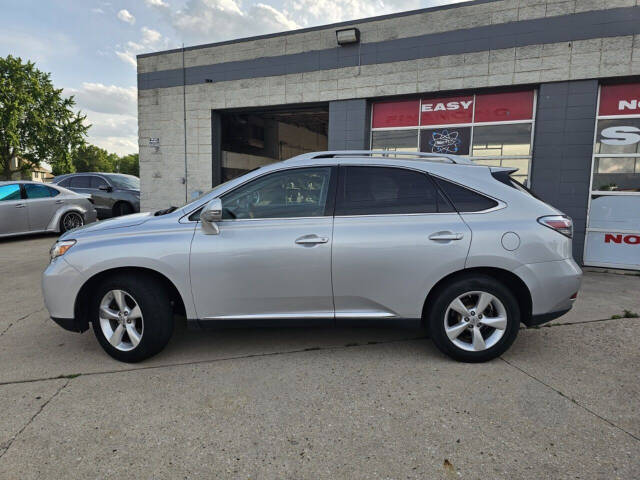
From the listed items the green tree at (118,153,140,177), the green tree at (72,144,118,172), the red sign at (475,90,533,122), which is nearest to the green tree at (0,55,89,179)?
the red sign at (475,90,533,122)

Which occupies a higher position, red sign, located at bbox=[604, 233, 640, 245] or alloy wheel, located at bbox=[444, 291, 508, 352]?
red sign, located at bbox=[604, 233, 640, 245]

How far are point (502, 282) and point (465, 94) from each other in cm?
629

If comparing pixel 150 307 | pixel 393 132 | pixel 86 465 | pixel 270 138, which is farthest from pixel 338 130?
pixel 86 465

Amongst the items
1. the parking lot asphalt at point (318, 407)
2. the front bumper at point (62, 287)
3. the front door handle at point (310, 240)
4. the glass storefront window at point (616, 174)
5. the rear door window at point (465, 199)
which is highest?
the glass storefront window at point (616, 174)

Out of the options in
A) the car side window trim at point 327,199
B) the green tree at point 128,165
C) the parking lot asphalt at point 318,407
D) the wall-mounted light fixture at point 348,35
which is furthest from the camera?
the green tree at point 128,165

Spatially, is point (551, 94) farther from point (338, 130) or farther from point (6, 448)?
point (6, 448)

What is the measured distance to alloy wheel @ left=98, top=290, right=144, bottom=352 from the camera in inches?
130

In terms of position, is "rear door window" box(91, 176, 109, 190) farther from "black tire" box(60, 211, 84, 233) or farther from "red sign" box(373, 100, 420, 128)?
"red sign" box(373, 100, 420, 128)

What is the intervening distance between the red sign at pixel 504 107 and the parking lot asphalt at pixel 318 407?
5286 millimetres

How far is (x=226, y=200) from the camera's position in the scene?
3.40 meters

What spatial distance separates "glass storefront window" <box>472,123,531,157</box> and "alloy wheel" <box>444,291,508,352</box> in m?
5.91

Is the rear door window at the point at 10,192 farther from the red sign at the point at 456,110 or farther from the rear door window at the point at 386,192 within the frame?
the rear door window at the point at 386,192

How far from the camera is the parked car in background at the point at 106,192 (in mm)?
12258

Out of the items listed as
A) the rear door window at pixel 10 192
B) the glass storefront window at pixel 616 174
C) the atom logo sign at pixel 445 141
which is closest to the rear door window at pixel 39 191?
the rear door window at pixel 10 192
